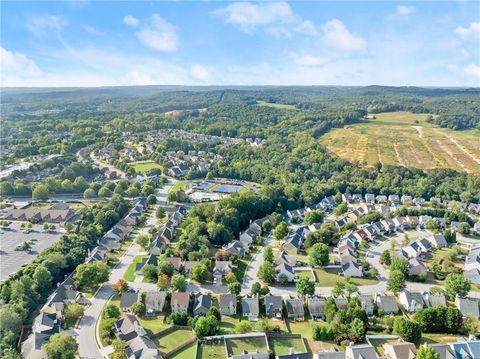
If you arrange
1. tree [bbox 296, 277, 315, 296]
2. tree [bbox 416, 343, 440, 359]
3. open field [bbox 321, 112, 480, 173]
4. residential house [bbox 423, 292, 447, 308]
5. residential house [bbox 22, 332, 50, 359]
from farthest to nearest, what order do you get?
open field [bbox 321, 112, 480, 173], tree [bbox 296, 277, 315, 296], residential house [bbox 423, 292, 447, 308], residential house [bbox 22, 332, 50, 359], tree [bbox 416, 343, 440, 359]

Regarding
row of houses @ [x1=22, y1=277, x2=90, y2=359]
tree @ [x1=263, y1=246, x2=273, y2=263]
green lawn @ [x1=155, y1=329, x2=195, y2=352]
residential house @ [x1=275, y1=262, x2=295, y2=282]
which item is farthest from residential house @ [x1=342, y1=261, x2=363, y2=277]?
row of houses @ [x1=22, y1=277, x2=90, y2=359]

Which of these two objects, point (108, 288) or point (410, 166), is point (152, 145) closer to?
point (410, 166)

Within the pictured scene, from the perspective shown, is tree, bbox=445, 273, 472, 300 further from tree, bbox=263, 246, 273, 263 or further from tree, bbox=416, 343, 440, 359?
tree, bbox=263, 246, 273, 263

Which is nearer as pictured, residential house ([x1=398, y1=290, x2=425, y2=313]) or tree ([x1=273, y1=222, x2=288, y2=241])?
residential house ([x1=398, y1=290, x2=425, y2=313])

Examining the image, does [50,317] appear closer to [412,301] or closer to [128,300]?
[128,300]

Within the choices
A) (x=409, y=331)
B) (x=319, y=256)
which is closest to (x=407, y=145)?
(x=319, y=256)
